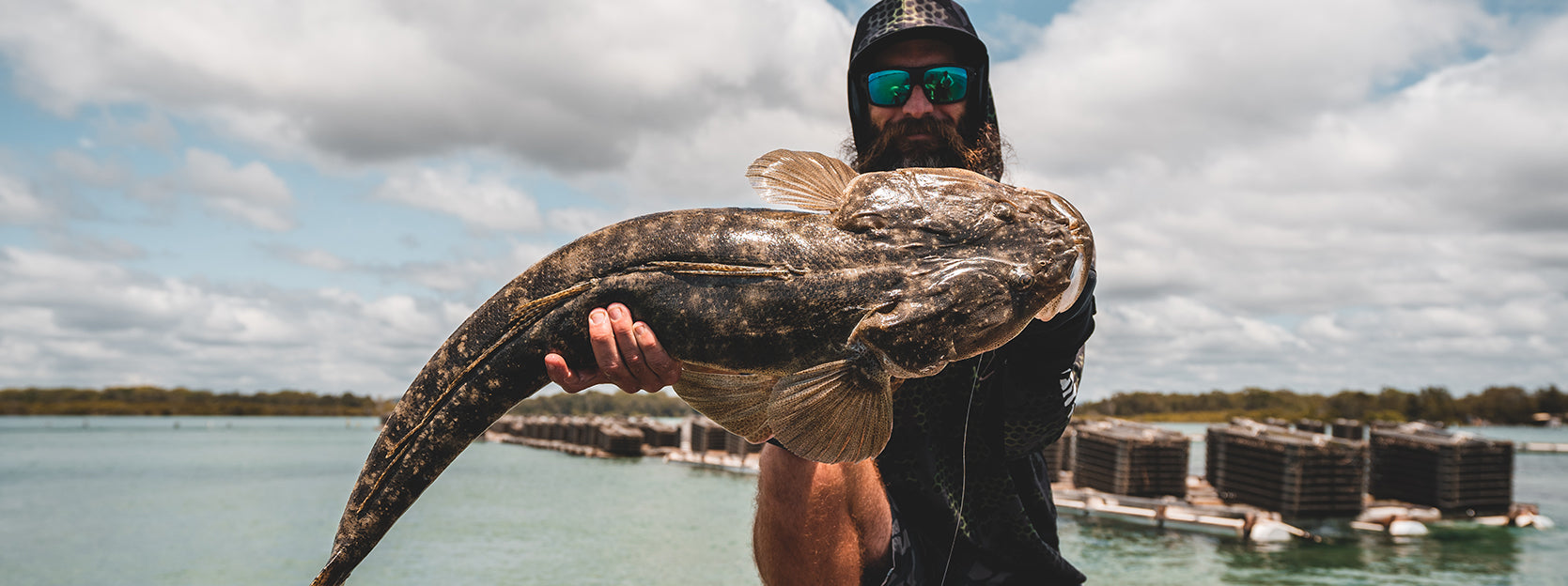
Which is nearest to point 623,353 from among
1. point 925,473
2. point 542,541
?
point 925,473

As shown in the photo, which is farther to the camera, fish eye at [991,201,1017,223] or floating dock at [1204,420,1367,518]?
floating dock at [1204,420,1367,518]

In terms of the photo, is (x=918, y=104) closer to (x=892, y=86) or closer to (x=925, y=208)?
(x=892, y=86)

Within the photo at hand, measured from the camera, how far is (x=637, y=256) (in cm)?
259

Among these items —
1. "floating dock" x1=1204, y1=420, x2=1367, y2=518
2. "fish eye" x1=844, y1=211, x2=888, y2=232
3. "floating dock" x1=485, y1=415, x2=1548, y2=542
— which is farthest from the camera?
"floating dock" x1=485, y1=415, x2=1548, y2=542

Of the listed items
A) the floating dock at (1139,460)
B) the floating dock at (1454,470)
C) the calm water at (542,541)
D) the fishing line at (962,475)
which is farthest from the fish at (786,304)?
the floating dock at (1454,470)

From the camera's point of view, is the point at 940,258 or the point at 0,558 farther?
the point at 0,558

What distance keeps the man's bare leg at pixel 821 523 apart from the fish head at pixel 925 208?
1658 mm

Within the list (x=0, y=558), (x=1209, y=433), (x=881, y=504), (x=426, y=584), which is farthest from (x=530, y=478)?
(x=881, y=504)

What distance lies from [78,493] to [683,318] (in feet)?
195

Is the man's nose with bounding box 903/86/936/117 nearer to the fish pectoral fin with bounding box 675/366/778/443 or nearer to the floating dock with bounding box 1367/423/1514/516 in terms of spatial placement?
the fish pectoral fin with bounding box 675/366/778/443

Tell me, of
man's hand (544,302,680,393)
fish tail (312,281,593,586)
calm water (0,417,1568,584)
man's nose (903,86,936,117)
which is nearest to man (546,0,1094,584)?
man's nose (903,86,936,117)

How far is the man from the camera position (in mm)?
3887

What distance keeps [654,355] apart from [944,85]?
7.04 feet

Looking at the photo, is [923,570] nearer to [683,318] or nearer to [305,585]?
[683,318]
